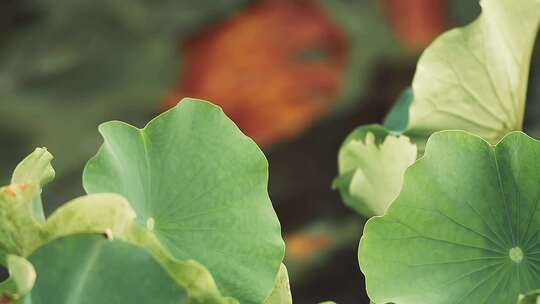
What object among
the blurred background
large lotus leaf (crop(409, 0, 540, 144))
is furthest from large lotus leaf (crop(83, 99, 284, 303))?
the blurred background

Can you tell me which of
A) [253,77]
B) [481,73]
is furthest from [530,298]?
[253,77]

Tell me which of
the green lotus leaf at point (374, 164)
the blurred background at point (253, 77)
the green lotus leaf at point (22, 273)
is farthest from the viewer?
the blurred background at point (253, 77)

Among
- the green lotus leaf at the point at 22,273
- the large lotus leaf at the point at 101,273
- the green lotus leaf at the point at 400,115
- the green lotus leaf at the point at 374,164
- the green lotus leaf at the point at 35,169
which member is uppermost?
the green lotus leaf at the point at 35,169

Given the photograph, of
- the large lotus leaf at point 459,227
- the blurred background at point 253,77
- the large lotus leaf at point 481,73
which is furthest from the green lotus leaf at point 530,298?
the blurred background at point 253,77

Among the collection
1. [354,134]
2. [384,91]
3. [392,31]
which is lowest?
[384,91]

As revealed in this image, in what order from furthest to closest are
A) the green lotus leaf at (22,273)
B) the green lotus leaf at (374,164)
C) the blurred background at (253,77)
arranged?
the blurred background at (253,77) → the green lotus leaf at (374,164) → the green lotus leaf at (22,273)

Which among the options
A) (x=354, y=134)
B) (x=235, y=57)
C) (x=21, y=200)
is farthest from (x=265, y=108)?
(x=21, y=200)

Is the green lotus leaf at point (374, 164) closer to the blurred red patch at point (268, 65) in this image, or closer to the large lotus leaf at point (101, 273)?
the large lotus leaf at point (101, 273)

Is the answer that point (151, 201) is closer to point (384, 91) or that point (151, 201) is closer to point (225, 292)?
point (225, 292)
